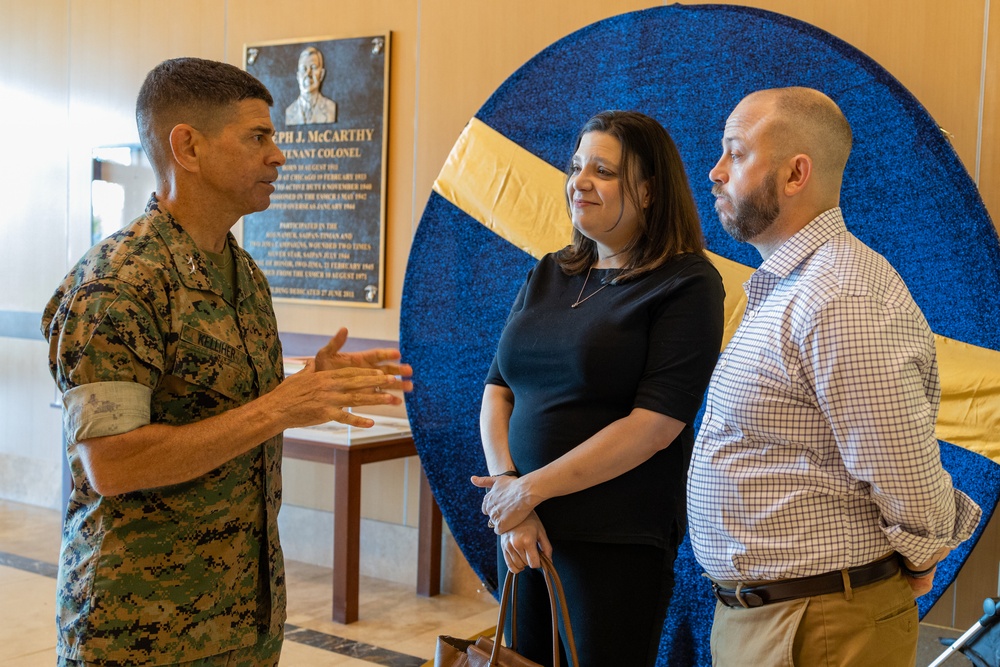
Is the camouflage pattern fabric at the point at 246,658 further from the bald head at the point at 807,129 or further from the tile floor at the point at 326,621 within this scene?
the tile floor at the point at 326,621

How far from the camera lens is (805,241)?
1.45 metres

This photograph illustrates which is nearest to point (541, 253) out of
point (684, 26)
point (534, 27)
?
point (684, 26)

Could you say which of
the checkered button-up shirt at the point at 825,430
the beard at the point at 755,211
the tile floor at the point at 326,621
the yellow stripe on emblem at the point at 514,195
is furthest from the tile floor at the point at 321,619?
the beard at the point at 755,211

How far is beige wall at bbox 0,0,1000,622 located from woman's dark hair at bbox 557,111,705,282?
1315 millimetres

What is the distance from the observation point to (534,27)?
11.5 feet

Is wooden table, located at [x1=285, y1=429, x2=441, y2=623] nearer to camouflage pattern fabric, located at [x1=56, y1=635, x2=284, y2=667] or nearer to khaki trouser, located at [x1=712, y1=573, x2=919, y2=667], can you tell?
camouflage pattern fabric, located at [x1=56, y1=635, x2=284, y2=667]

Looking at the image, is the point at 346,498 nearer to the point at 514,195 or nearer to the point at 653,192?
the point at 514,195

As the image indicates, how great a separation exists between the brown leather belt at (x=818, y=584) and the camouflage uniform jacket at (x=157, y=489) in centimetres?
76

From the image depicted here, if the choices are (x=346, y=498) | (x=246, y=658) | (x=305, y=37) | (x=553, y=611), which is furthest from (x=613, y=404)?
(x=305, y=37)

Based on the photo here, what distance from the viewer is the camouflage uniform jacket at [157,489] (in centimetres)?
134

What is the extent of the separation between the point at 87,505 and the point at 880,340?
116cm

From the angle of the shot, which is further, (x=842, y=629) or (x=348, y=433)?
(x=348, y=433)

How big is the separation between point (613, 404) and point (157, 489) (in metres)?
0.78

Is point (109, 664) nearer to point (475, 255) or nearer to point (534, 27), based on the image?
point (475, 255)
